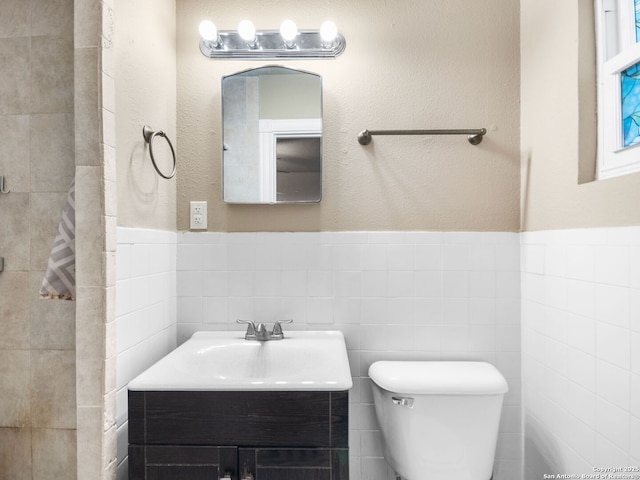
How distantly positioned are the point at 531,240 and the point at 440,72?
Result: 78cm

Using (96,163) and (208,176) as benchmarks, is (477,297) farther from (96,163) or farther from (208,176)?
(96,163)

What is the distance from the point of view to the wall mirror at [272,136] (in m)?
1.64

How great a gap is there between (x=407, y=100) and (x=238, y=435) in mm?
1393

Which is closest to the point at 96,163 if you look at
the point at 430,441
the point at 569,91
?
the point at 430,441

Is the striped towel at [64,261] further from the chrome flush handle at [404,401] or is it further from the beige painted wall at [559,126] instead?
the beige painted wall at [559,126]

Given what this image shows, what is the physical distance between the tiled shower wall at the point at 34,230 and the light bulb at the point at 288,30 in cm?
71

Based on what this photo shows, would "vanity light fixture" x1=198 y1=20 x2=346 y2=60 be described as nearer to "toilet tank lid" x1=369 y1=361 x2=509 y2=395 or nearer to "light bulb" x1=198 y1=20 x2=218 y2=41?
"light bulb" x1=198 y1=20 x2=218 y2=41

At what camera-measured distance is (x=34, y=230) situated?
1205mm

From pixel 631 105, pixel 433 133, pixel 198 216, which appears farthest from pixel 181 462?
pixel 631 105

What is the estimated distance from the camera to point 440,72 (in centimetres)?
165

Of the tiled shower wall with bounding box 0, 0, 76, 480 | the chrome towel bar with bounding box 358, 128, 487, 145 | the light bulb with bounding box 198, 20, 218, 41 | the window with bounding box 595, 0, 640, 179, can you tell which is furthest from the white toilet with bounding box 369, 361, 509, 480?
the light bulb with bounding box 198, 20, 218, 41

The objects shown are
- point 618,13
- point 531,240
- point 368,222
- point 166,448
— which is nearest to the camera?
point 166,448

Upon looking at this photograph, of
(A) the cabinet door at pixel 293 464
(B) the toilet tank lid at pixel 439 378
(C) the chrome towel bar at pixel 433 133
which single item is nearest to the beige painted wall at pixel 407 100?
(C) the chrome towel bar at pixel 433 133

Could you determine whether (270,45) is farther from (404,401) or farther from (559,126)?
(404,401)
